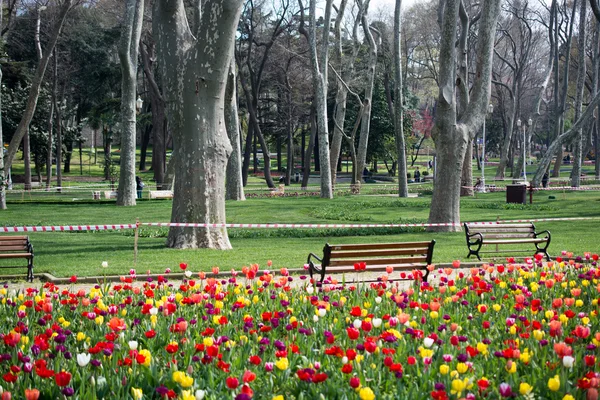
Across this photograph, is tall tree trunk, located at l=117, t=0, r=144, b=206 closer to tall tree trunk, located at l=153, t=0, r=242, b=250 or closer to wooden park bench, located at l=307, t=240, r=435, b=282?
tall tree trunk, located at l=153, t=0, r=242, b=250

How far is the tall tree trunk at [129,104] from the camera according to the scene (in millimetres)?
31031

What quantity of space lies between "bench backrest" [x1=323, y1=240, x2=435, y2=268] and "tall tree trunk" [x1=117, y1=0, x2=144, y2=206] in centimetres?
2123

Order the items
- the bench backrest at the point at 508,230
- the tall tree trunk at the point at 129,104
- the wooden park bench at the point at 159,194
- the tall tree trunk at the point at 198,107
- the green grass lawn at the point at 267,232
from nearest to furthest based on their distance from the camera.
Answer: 1. the green grass lawn at the point at 267,232
2. the bench backrest at the point at 508,230
3. the tall tree trunk at the point at 198,107
4. the tall tree trunk at the point at 129,104
5. the wooden park bench at the point at 159,194

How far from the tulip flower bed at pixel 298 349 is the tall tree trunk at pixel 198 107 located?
28.0 ft

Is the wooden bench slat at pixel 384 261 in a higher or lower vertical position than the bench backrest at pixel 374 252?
lower

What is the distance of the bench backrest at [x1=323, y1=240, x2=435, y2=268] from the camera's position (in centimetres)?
1093

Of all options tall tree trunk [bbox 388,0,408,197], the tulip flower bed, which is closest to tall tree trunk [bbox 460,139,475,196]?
tall tree trunk [bbox 388,0,408,197]

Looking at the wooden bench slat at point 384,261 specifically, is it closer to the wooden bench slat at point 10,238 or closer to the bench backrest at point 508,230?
the bench backrest at point 508,230

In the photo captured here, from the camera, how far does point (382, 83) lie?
64.9 meters

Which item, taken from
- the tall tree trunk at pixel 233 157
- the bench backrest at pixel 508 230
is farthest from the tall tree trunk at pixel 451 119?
the tall tree trunk at pixel 233 157

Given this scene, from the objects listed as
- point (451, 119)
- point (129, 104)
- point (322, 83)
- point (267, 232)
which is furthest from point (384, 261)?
point (322, 83)

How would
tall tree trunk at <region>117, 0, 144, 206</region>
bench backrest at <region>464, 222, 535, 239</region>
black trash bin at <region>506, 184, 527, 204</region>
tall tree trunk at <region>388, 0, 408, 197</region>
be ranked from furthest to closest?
tall tree trunk at <region>388, 0, 408, 197</region> → black trash bin at <region>506, 184, 527, 204</region> → tall tree trunk at <region>117, 0, 144, 206</region> → bench backrest at <region>464, 222, 535, 239</region>

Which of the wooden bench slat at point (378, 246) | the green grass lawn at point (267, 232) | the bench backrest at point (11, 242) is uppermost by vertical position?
the wooden bench slat at point (378, 246)

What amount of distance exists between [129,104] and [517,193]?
16.1 metres
